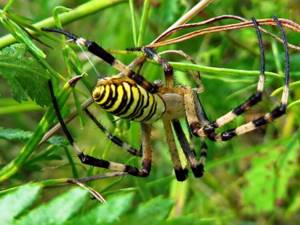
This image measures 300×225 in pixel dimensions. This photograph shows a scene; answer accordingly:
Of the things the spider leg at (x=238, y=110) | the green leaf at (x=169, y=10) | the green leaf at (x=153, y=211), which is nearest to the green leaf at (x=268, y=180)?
the green leaf at (x=169, y=10)

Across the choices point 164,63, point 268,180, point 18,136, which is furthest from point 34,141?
point 268,180

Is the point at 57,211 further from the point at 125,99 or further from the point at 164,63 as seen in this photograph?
the point at 164,63

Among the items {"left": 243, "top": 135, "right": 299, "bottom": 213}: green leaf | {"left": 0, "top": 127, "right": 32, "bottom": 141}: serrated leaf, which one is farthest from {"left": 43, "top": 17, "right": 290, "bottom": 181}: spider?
{"left": 243, "top": 135, "right": 299, "bottom": 213}: green leaf

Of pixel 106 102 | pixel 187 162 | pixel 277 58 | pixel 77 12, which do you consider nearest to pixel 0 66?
pixel 106 102

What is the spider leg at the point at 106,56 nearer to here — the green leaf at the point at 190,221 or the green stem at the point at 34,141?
the green stem at the point at 34,141

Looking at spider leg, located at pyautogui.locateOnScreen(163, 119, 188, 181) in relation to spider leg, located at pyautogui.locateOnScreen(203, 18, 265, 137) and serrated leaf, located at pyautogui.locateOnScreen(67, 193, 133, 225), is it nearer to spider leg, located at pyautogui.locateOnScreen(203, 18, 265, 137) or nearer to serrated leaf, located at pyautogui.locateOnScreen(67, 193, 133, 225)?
spider leg, located at pyautogui.locateOnScreen(203, 18, 265, 137)

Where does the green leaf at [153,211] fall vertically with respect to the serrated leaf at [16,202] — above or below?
below
